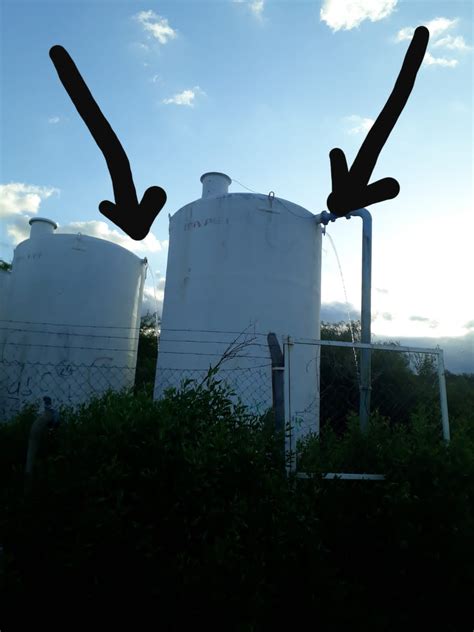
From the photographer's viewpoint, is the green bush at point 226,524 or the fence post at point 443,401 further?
the fence post at point 443,401

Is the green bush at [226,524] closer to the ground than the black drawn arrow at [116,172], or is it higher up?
closer to the ground

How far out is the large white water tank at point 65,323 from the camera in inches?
324

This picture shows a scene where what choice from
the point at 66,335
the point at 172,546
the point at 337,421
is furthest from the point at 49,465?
the point at 337,421

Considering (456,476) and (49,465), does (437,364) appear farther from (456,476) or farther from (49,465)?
(49,465)

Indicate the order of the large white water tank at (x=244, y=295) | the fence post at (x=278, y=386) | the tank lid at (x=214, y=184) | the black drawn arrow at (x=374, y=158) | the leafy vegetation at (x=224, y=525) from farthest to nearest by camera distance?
1. the tank lid at (x=214, y=184)
2. the large white water tank at (x=244, y=295)
3. the fence post at (x=278, y=386)
4. the black drawn arrow at (x=374, y=158)
5. the leafy vegetation at (x=224, y=525)

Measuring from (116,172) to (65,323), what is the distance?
588cm

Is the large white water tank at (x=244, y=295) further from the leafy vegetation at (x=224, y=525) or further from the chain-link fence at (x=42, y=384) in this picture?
the leafy vegetation at (x=224, y=525)

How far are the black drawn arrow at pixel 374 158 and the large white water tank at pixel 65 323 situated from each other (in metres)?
5.56

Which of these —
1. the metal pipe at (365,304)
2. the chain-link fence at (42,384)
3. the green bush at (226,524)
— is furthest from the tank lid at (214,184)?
the green bush at (226,524)

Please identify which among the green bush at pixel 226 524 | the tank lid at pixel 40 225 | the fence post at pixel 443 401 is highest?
the tank lid at pixel 40 225

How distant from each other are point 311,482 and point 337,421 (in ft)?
19.1

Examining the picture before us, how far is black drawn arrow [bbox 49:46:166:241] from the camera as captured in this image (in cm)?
304

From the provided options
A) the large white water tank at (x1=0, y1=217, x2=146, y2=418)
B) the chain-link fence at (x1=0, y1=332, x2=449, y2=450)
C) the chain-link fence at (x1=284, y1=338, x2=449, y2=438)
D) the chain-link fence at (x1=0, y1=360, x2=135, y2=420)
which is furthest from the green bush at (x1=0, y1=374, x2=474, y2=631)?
the large white water tank at (x1=0, y1=217, x2=146, y2=418)

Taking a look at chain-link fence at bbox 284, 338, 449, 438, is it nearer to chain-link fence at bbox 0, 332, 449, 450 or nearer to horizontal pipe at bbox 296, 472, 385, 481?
chain-link fence at bbox 0, 332, 449, 450
